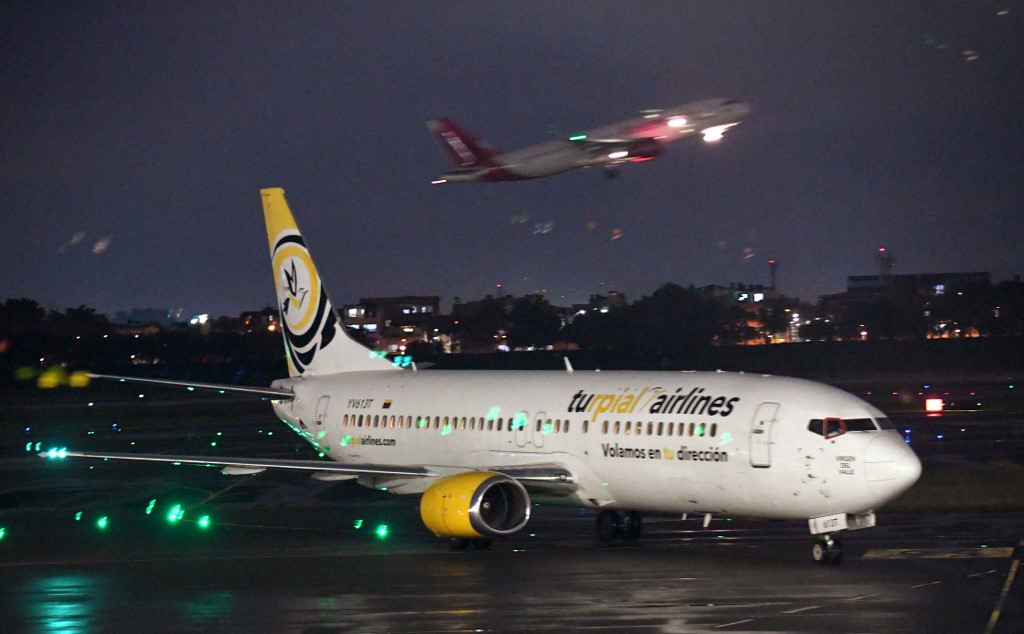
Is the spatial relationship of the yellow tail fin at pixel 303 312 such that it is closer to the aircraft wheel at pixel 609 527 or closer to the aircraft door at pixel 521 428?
the aircraft door at pixel 521 428

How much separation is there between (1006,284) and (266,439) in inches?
4458

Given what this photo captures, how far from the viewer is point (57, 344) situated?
301 feet

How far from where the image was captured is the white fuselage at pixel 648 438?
22641 mm

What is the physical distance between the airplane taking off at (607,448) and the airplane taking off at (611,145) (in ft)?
73.9

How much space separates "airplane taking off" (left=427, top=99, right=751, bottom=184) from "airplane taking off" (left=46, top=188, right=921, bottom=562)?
73.9 ft

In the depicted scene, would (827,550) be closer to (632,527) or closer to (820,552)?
(820,552)

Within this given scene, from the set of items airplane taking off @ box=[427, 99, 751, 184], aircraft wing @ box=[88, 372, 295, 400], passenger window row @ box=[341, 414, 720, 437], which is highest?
airplane taking off @ box=[427, 99, 751, 184]

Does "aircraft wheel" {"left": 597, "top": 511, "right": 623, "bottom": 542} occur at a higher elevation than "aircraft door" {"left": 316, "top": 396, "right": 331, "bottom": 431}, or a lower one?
lower

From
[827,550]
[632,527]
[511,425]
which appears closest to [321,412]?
[511,425]

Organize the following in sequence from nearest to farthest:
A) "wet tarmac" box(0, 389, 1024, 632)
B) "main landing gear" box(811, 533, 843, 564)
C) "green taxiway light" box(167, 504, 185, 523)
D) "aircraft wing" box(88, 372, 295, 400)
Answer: "wet tarmac" box(0, 389, 1024, 632), "main landing gear" box(811, 533, 843, 564), "aircraft wing" box(88, 372, 295, 400), "green taxiway light" box(167, 504, 185, 523)

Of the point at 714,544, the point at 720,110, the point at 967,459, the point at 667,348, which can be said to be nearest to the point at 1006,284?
the point at 667,348

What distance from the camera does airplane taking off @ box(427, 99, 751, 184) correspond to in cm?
5266

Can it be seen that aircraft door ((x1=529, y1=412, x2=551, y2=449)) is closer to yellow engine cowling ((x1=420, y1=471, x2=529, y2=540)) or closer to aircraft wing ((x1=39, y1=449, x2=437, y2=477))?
yellow engine cowling ((x1=420, y1=471, x2=529, y2=540))

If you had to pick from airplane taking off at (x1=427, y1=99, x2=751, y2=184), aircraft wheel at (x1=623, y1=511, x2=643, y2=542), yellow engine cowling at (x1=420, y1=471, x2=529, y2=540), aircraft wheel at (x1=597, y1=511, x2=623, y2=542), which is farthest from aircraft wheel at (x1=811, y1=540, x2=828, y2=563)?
airplane taking off at (x1=427, y1=99, x2=751, y2=184)
